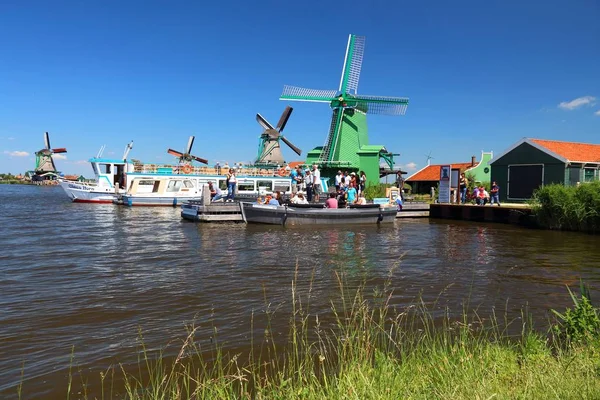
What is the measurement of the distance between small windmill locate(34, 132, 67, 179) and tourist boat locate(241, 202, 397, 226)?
74.0 metres

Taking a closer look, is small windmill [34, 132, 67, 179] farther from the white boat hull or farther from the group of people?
the group of people

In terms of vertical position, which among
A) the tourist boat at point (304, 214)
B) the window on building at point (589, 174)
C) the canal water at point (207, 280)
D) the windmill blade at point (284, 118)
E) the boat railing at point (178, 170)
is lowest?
the canal water at point (207, 280)

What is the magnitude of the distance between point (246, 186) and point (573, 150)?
2390 cm

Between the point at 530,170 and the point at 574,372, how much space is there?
2404cm

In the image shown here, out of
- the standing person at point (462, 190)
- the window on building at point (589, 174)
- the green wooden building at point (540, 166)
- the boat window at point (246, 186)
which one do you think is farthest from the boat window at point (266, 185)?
the window on building at point (589, 174)

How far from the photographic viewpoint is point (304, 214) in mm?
18422

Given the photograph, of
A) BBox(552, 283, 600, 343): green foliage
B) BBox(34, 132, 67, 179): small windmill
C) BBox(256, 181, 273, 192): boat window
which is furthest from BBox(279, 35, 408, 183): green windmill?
BBox(34, 132, 67, 179): small windmill

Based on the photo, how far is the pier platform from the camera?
67.6 ft

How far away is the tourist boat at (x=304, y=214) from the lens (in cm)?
1841

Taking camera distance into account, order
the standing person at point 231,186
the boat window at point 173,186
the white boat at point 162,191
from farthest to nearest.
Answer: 1. the boat window at point 173,186
2. the white boat at point 162,191
3. the standing person at point 231,186

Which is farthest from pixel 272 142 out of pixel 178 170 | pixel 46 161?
pixel 46 161

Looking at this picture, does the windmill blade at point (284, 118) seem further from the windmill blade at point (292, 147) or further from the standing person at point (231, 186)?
the standing person at point (231, 186)

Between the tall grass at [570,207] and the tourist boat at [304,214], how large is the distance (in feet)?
24.8

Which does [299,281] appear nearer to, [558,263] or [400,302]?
[400,302]
